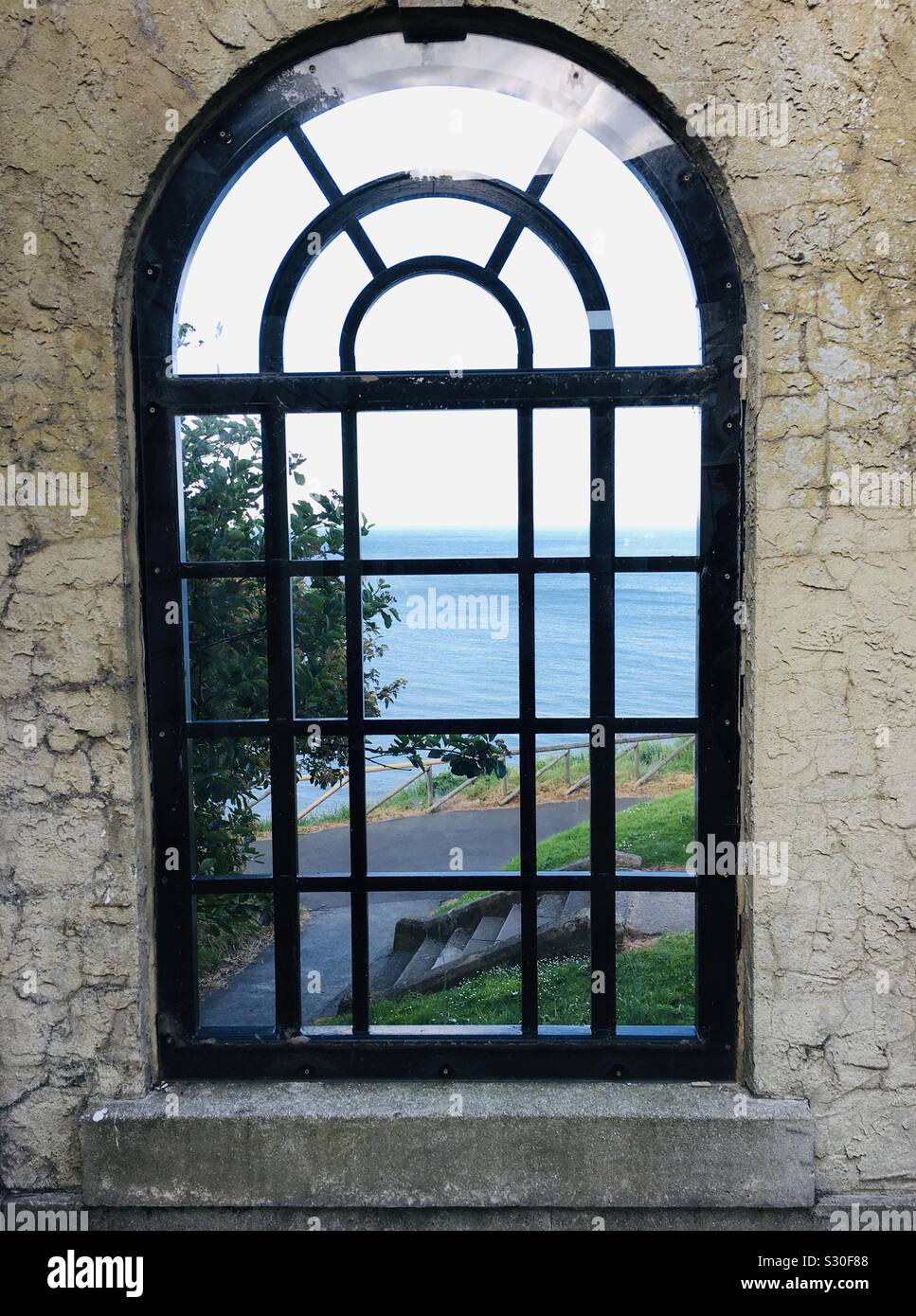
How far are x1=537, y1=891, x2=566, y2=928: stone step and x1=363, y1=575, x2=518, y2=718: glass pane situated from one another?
8.22ft

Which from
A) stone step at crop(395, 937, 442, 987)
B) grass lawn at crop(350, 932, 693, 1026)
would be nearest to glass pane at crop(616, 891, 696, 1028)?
grass lawn at crop(350, 932, 693, 1026)

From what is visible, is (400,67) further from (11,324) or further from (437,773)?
(437,773)

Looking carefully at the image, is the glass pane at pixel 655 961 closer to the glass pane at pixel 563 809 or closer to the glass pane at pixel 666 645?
the glass pane at pixel 563 809

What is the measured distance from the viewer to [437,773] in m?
11.1

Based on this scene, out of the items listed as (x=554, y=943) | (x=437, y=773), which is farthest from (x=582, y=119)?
(x=437, y=773)

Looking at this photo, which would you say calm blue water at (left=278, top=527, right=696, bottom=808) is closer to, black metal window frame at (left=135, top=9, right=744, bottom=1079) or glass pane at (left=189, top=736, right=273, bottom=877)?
black metal window frame at (left=135, top=9, right=744, bottom=1079)

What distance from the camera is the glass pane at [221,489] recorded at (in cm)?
355

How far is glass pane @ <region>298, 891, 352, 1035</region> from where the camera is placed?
5.63 m

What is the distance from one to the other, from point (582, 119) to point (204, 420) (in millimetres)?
1811

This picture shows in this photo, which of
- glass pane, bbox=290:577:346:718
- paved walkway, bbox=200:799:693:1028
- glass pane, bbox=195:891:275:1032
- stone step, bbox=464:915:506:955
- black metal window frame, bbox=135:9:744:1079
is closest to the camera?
black metal window frame, bbox=135:9:744:1079

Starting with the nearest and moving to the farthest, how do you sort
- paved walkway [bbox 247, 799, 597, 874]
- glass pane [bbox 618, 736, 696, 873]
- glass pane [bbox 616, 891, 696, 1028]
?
glass pane [bbox 616, 891, 696, 1028]
glass pane [bbox 618, 736, 696, 873]
paved walkway [bbox 247, 799, 597, 874]

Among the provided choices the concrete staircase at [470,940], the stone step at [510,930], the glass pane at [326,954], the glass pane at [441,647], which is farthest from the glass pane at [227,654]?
the stone step at [510,930]

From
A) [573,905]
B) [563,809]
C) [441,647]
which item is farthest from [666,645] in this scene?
[563,809]

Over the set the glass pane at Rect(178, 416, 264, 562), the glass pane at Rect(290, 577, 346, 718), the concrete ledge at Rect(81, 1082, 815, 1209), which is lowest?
the concrete ledge at Rect(81, 1082, 815, 1209)
